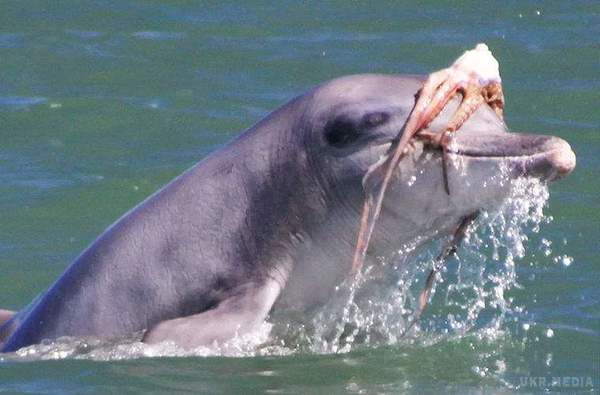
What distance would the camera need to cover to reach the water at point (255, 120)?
11.7 metres

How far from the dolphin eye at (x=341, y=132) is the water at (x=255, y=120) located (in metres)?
1.04

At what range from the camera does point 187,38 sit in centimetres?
2306

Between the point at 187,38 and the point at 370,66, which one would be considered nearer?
the point at 370,66

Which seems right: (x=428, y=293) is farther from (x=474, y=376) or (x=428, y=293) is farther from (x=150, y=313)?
(x=150, y=313)

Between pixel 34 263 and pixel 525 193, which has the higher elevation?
pixel 525 193

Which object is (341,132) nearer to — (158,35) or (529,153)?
(529,153)

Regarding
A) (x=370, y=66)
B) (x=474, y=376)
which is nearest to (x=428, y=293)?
(x=474, y=376)

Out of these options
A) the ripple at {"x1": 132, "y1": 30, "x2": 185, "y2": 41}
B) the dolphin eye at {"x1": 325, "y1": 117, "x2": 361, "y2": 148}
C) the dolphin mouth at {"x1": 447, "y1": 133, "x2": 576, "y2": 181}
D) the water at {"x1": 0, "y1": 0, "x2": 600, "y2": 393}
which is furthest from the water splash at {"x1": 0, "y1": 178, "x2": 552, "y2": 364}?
the ripple at {"x1": 132, "y1": 30, "x2": 185, "y2": 41}

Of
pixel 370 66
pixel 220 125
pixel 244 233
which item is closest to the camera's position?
pixel 244 233

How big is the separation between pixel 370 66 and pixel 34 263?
665 cm

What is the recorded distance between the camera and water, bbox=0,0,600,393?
1172 cm

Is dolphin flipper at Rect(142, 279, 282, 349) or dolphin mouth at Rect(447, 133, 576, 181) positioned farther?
dolphin flipper at Rect(142, 279, 282, 349)

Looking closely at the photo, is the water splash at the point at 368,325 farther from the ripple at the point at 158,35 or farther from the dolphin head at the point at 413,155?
the ripple at the point at 158,35

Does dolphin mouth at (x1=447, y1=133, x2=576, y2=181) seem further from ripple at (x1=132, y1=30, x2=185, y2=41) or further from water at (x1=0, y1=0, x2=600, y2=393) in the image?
ripple at (x1=132, y1=30, x2=185, y2=41)
